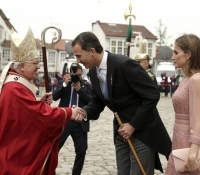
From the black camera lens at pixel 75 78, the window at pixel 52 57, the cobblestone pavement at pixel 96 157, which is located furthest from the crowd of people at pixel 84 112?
the window at pixel 52 57

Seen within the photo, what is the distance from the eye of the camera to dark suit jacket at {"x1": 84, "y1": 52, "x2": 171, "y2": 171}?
4211 mm

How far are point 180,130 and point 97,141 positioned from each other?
21.9 ft

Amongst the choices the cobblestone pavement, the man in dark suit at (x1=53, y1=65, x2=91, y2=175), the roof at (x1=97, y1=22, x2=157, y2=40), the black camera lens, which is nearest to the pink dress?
the black camera lens

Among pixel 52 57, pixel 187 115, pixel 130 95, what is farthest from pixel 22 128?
pixel 52 57

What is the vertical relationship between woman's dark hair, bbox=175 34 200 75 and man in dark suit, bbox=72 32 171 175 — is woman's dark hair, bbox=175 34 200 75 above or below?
above

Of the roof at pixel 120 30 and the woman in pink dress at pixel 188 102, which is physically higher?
the roof at pixel 120 30

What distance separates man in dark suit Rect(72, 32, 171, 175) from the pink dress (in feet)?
1.86

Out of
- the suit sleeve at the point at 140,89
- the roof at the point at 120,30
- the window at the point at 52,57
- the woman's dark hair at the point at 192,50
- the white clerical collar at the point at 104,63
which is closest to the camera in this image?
the woman's dark hair at the point at 192,50

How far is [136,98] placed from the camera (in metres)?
4.36

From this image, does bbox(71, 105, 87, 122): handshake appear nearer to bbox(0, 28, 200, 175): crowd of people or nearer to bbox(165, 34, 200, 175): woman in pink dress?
bbox(0, 28, 200, 175): crowd of people

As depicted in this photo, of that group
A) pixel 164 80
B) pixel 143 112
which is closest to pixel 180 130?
pixel 143 112

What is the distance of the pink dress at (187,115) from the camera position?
3451mm

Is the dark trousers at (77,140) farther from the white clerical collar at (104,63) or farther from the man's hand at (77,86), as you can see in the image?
the white clerical collar at (104,63)

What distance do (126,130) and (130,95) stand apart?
36 centimetres
